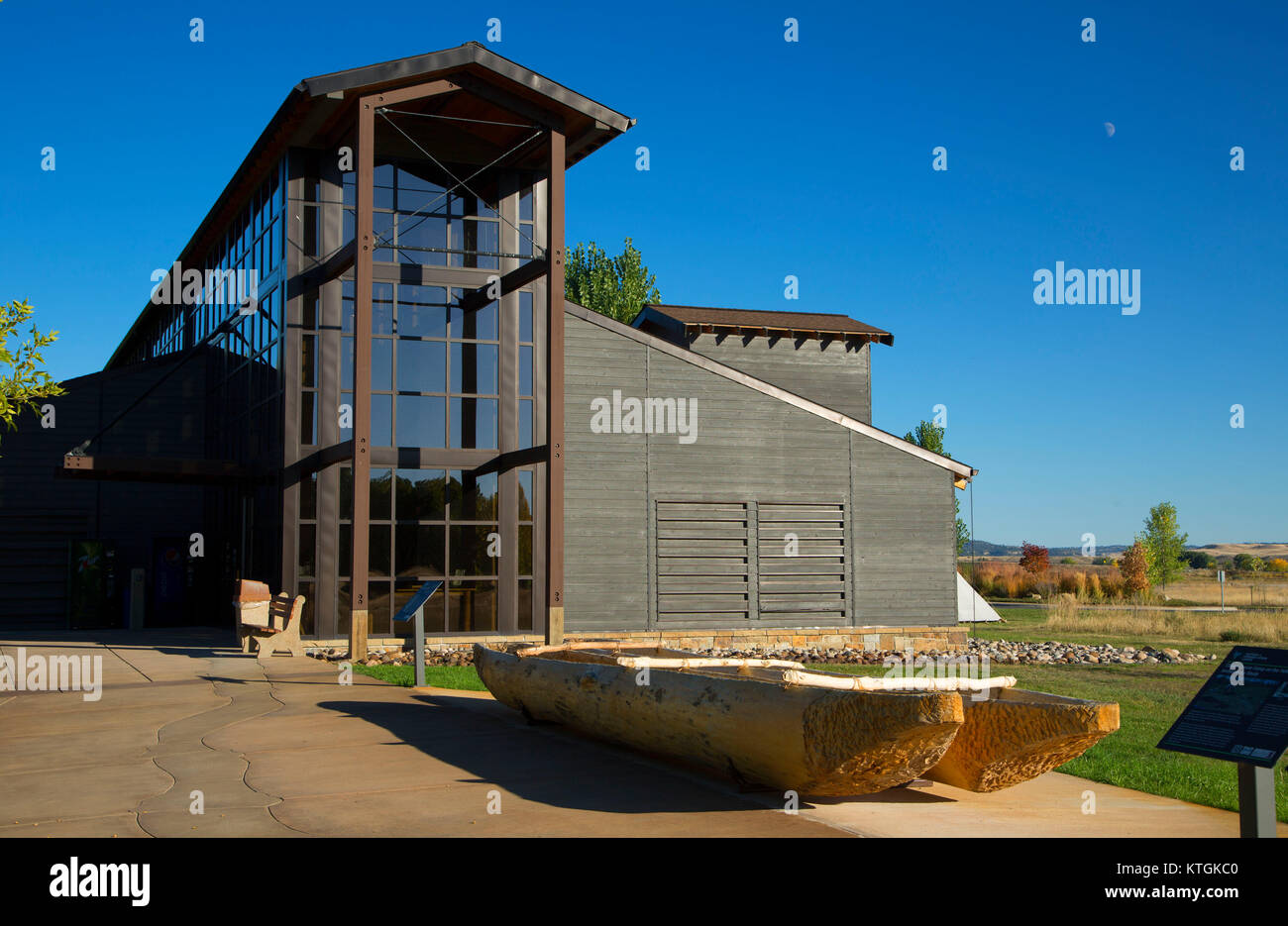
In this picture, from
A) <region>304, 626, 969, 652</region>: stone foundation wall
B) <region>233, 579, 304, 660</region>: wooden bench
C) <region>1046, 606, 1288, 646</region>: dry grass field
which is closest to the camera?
<region>233, 579, 304, 660</region>: wooden bench

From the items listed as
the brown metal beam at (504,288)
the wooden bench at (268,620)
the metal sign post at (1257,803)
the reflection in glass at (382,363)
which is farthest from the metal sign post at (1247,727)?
the reflection in glass at (382,363)

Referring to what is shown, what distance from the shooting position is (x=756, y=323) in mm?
27672

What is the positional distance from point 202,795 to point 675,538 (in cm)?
1532

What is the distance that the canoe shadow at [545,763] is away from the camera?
7.05m

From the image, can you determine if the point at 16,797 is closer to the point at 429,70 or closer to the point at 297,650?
the point at 297,650

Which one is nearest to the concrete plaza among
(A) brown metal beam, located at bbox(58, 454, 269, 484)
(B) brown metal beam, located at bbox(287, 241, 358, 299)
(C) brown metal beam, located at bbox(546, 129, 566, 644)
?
(C) brown metal beam, located at bbox(546, 129, 566, 644)

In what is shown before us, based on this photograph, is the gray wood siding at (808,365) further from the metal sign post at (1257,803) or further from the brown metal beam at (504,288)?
the metal sign post at (1257,803)

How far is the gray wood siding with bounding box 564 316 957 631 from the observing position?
21500 mm

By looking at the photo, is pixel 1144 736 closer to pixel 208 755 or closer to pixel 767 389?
pixel 208 755

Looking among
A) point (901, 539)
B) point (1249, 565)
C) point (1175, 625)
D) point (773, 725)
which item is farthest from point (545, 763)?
point (1249, 565)

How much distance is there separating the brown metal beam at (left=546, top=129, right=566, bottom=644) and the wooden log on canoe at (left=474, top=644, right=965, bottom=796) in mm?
8908

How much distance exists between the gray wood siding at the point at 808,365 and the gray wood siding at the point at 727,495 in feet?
14.0

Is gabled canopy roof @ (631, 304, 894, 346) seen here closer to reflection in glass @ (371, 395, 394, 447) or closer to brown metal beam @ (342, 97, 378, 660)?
reflection in glass @ (371, 395, 394, 447)

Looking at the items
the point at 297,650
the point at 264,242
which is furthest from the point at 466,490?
the point at 264,242
